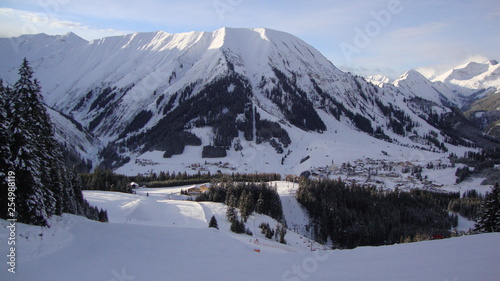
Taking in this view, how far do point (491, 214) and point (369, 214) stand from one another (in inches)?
2297

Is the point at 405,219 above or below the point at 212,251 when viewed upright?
below

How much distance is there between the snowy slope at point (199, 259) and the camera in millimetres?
19594

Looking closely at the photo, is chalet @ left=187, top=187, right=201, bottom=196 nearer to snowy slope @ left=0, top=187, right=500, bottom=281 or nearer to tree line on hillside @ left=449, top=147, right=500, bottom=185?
snowy slope @ left=0, top=187, right=500, bottom=281

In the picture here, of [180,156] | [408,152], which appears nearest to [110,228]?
[180,156]

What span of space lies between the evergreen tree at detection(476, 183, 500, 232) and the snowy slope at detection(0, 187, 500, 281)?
52.5 feet

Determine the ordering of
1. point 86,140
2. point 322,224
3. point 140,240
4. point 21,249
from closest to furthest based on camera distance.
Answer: point 21,249 → point 140,240 → point 322,224 → point 86,140

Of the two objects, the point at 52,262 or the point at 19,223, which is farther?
the point at 19,223

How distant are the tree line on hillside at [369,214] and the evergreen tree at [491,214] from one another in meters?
43.0

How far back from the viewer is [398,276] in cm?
1856

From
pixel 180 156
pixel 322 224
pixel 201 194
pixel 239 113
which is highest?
pixel 239 113

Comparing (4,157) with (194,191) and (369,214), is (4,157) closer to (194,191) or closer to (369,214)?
(194,191)

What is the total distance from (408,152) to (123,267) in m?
180

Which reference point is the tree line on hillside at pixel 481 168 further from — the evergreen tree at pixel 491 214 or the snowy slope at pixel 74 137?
the snowy slope at pixel 74 137

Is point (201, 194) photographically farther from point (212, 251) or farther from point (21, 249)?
point (21, 249)
